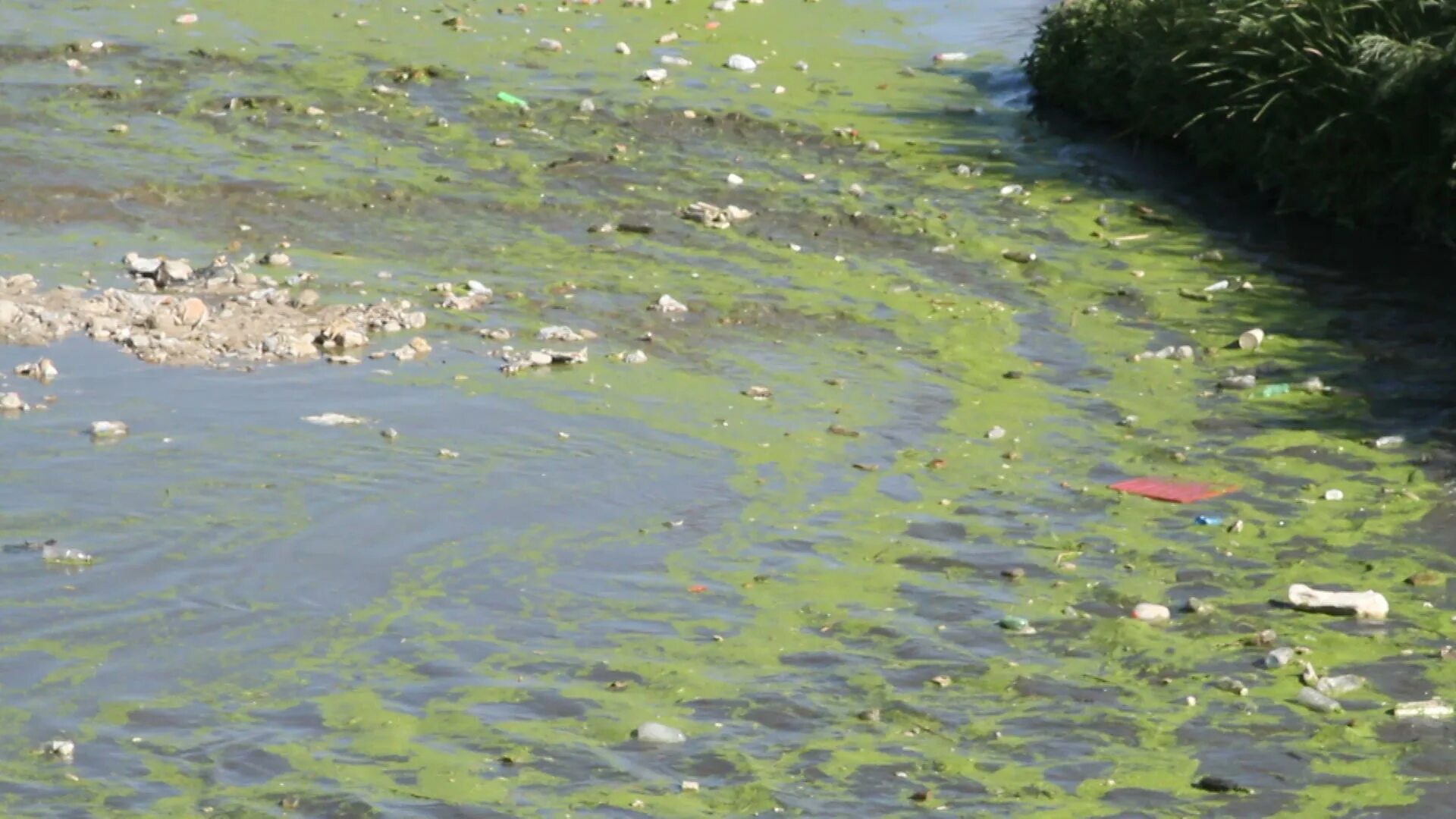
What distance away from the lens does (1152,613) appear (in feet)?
22.0

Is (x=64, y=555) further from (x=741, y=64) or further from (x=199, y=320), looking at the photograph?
(x=741, y=64)

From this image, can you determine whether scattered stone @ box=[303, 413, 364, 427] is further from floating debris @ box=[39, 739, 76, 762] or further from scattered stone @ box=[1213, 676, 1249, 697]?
scattered stone @ box=[1213, 676, 1249, 697]

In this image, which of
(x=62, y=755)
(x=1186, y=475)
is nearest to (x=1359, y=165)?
(x=1186, y=475)

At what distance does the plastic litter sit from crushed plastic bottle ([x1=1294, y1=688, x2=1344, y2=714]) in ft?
2.41

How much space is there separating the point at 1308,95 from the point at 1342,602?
6389 mm

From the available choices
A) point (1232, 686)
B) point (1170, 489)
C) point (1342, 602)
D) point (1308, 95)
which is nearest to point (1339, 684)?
point (1232, 686)

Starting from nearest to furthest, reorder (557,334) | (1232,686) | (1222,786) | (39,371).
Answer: (1222,786) < (1232,686) < (39,371) < (557,334)

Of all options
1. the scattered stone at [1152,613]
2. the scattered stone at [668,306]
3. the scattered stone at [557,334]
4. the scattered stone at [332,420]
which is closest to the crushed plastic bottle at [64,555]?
the scattered stone at [332,420]

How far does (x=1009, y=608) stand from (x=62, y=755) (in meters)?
3.05

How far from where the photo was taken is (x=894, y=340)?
10.0m

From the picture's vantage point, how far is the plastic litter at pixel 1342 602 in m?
6.73

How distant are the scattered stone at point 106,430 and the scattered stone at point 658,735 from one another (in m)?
3.09

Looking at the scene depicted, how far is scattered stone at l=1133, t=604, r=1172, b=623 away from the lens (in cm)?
668

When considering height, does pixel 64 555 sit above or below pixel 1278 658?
above
